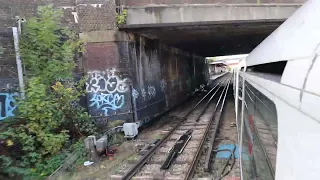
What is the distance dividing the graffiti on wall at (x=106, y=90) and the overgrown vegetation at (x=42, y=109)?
1358mm

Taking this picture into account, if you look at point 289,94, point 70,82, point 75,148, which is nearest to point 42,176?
point 75,148

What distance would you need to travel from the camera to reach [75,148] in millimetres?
8320

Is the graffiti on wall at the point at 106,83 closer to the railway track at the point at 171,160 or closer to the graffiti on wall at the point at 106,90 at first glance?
the graffiti on wall at the point at 106,90

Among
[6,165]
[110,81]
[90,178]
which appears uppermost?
[110,81]

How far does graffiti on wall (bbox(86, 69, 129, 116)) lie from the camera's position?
411 inches

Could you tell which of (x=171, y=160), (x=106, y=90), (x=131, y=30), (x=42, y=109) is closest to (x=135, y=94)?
(x=106, y=90)

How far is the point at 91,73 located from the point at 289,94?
971 centimetres

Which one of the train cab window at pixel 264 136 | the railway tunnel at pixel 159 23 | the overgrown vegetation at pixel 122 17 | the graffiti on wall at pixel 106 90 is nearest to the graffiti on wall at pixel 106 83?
the graffiti on wall at pixel 106 90

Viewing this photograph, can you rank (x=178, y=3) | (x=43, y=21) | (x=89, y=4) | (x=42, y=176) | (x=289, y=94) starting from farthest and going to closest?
1. (x=178, y=3)
2. (x=89, y=4)
3. (x=43, y=21)
4. (x=42, y=176)
5. (x=289, y=94)

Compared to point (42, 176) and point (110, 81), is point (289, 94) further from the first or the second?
point (110, 81)

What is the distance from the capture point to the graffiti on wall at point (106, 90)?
34.2ft

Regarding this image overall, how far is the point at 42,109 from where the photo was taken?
7.75 m

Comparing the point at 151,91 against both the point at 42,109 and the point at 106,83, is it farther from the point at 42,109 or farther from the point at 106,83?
the point at 42,109

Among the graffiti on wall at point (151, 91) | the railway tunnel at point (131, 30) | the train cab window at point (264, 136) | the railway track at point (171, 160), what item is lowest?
the railway track at point (171, 160)
